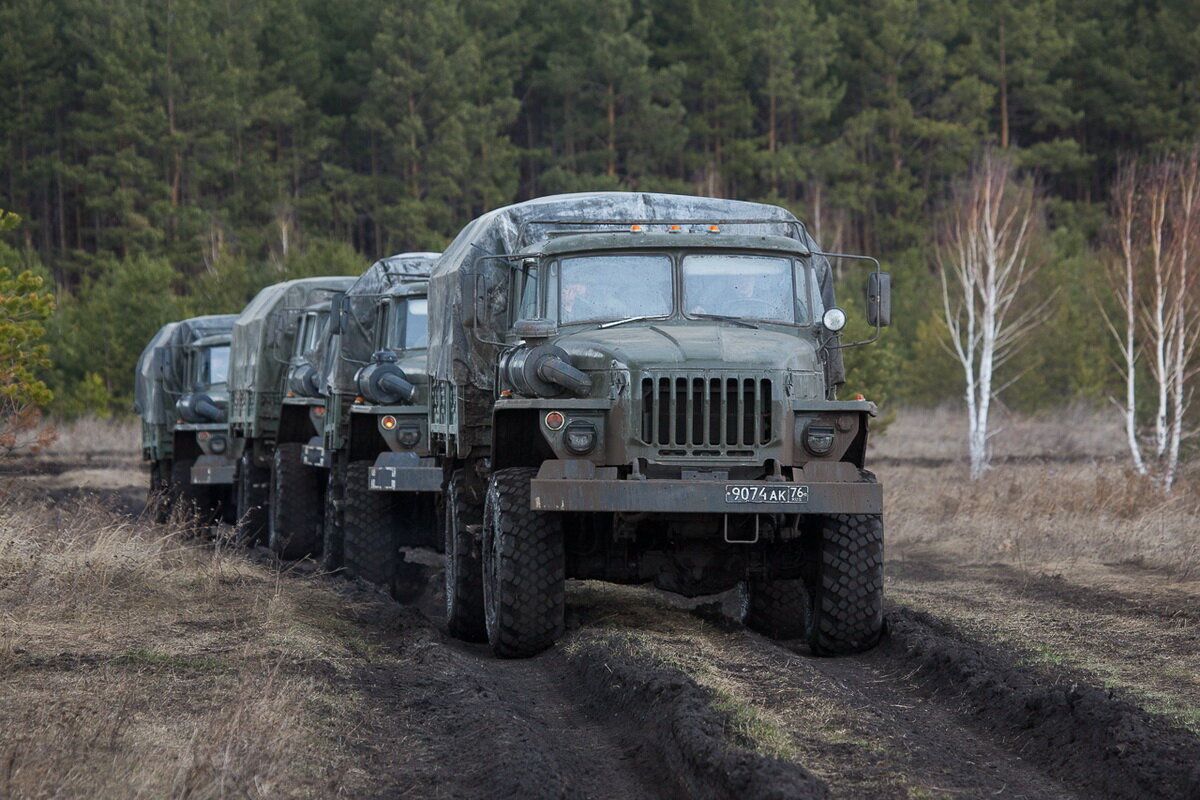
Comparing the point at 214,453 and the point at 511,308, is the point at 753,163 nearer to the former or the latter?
the point at 214,453

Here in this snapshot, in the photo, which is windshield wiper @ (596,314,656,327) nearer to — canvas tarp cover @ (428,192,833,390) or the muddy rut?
canvas tarp cover @ (428,192,833,390)

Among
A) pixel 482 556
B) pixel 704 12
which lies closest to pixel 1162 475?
pixel 482 556

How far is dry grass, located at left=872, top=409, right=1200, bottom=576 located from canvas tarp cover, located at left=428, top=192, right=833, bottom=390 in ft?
17.1

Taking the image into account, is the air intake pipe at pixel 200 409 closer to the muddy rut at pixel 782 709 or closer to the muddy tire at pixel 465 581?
the muddy rut at pixel 782 709

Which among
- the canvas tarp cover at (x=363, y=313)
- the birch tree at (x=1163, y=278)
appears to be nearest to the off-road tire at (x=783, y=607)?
the canvas tarp cover at (x=363, y=313)

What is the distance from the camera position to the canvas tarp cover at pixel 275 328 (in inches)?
814

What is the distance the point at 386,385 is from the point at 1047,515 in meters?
8.43

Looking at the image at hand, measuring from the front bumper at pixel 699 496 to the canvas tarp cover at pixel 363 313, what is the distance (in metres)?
7.53

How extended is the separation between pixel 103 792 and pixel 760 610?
6.38 meters

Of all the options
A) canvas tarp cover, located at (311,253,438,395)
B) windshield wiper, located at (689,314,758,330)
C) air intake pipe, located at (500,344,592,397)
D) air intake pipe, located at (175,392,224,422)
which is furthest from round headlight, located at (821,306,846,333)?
air intake pipe, located at (175,392,224,422)

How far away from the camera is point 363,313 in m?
17.3

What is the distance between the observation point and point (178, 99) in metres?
55.2

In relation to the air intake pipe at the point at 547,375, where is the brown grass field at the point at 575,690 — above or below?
below

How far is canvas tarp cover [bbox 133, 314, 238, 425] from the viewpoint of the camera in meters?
25.3
